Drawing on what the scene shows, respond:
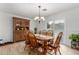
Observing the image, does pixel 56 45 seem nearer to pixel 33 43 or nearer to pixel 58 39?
pixel 58 39

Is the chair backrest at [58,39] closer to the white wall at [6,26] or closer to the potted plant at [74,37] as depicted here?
the potted plant at [74,37]

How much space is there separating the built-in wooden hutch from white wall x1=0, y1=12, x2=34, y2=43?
0.08m

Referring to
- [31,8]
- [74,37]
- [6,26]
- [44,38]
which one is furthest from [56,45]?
[6,26]

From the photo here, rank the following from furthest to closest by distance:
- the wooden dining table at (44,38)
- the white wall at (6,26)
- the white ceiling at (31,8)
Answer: the wooden dining table at (44,38), the white wall at (6,26), the white ceiling at (31,8)

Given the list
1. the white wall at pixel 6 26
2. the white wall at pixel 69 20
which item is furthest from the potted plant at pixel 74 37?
the white wall at pixel 6 26

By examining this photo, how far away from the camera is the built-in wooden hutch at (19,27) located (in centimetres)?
220

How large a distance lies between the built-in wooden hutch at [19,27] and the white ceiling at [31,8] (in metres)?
0.15

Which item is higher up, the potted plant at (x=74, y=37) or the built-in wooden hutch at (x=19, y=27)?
the built-in wooden hutch at (x=19, y=27)

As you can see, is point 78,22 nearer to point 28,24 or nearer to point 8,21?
point 28,24

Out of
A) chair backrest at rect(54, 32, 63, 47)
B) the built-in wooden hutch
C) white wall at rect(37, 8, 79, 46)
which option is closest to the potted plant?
white wall at rect(37, 8, 79, 46)

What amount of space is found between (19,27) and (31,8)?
23.3 inches

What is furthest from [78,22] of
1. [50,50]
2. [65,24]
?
[50,50]

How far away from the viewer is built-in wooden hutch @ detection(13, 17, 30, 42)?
2.20m

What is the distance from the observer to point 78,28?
1.96 m
